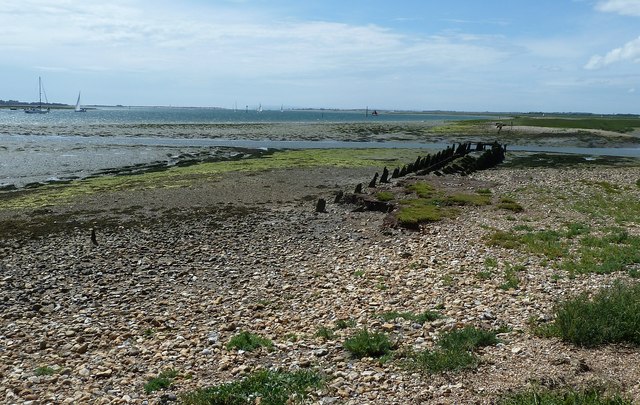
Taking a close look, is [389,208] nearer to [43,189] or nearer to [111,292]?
[111,292]

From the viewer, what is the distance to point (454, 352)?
9.44 meters

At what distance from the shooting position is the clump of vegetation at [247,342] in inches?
421

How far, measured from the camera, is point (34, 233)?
22438mm

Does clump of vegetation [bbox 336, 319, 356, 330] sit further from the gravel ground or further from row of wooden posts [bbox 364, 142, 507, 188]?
row of wooden posts [bbox 364, 142, 507, 188]

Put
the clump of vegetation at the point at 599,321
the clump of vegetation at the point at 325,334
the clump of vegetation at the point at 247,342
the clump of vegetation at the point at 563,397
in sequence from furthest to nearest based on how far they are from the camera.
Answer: the clump of vegetation at the point at 325,334 → the clump of vegetation at the point at 247,342 → the clump of vegetation at the point at 599,321 → the clump of vegetation at the point at 563,397

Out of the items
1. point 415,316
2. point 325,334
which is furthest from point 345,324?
point 415,316

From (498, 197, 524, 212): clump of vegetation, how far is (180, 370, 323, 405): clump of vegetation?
1859 centimetres

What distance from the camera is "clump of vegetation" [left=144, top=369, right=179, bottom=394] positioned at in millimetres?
9164

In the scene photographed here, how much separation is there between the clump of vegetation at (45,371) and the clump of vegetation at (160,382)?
2.28m

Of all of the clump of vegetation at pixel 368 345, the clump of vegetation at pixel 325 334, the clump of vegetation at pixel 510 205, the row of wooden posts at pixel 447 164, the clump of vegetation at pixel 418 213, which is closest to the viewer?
the clump of vegetation at pixel 368 345

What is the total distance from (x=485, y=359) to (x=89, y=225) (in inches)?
802

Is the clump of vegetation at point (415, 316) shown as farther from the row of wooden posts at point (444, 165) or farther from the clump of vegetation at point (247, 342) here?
the row of wooden posts at point (444, 165)

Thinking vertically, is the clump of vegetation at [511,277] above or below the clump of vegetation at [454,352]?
above

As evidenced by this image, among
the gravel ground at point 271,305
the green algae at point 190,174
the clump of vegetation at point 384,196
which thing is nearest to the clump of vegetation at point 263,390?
the gravel ground at point 271,305
